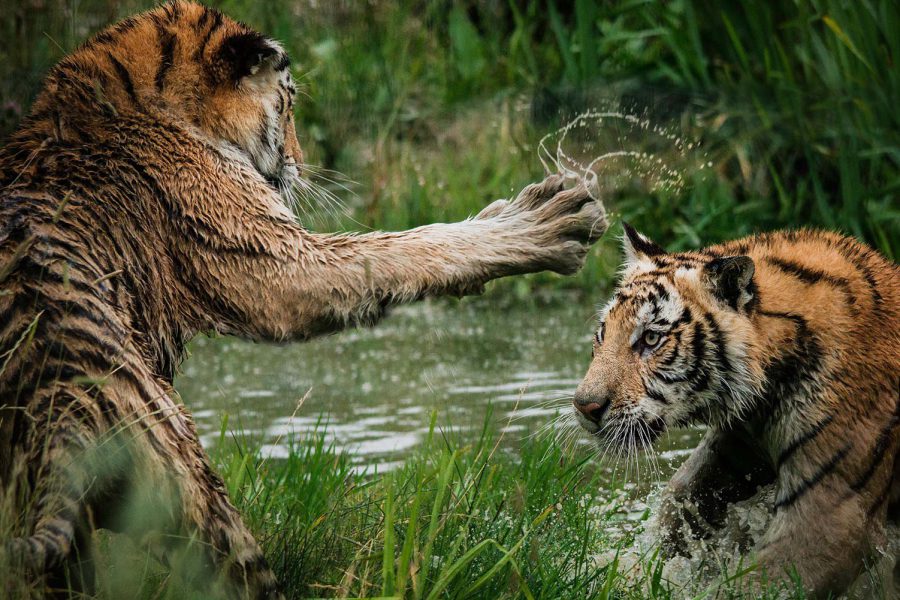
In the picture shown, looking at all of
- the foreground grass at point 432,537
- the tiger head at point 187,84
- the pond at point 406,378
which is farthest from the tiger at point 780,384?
the tiger head at point 187,84

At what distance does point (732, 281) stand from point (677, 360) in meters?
0.29

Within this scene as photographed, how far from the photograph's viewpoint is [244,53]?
3.79m

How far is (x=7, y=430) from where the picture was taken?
2.73 metres

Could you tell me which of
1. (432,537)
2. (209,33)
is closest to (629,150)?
(209,33)

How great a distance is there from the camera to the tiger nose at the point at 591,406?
359 cm

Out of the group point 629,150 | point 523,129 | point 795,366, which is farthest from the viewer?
point 523,129

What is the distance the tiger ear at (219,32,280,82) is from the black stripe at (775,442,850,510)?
210 centimetres

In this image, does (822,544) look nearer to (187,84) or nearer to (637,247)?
(637,247)

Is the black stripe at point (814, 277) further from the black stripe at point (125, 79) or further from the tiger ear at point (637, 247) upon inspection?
the black stripe at point (125, 79)

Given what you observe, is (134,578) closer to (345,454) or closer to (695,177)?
(345,454)

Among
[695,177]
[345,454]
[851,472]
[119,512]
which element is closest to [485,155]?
[695,177]

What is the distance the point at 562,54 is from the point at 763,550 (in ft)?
18.5

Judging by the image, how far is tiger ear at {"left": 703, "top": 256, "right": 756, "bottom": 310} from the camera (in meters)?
3.58

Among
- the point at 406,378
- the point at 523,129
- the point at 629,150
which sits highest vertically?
the point at 523,129
